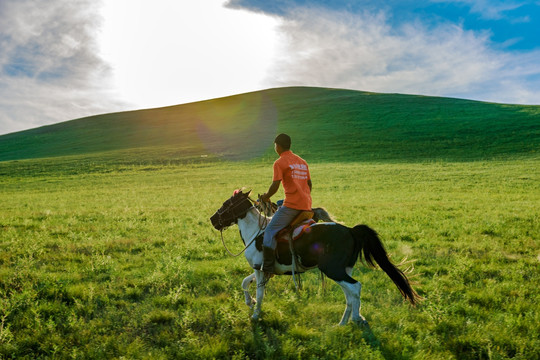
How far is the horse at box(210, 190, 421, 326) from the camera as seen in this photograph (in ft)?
16.9

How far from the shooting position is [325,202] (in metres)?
18.8

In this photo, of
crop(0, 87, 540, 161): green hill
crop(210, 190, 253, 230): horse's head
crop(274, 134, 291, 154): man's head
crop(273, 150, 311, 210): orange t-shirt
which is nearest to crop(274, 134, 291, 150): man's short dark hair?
crop(274, 134, 291, 154): man's head

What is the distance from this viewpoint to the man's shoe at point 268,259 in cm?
555

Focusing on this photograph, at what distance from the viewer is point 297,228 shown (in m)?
5.48

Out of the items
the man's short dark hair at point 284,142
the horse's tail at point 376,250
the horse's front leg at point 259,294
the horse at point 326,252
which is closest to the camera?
the horse at point 326,252

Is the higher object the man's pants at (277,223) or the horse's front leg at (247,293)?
the man's pants at (277,223)

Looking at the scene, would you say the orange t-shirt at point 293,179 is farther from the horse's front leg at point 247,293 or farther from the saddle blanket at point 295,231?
the horse's front leg at point 247,293

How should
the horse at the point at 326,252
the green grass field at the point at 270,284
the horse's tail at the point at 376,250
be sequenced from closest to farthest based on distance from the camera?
the green grass field at the point at 270,284, the horse at the point at 326,252, the horse's tail at the point at 376,250

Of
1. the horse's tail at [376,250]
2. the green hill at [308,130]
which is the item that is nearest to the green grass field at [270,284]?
the horse's tail at [376,250]

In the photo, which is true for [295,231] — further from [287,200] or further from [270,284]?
[270,284]

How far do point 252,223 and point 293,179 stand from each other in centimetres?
122

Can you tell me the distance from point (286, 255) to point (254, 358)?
5.53 feet

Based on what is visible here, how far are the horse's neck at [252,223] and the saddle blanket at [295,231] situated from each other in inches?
19.4

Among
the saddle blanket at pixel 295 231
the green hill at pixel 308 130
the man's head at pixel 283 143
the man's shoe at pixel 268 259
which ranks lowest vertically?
the man's shoe at pixel 268 259
